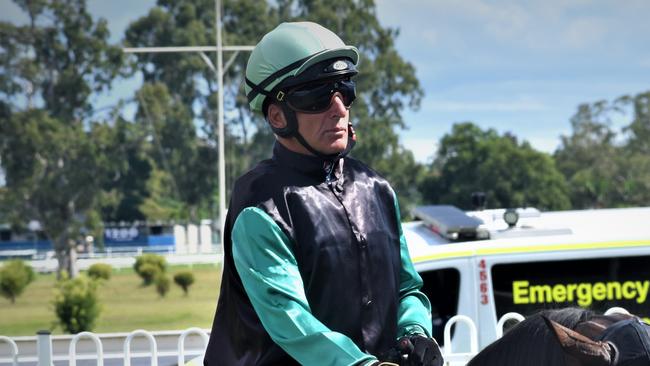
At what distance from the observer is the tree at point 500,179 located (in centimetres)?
4588

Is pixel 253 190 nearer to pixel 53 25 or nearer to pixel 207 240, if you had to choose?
pixel 53 25

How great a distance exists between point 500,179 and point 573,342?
4518 cm

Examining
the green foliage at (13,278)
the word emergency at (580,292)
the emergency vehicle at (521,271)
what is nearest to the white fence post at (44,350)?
the emergency vehicle at (521,271)

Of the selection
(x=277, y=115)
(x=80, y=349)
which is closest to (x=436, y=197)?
(x=80, y=349)

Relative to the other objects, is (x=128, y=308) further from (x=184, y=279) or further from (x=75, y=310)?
(x=75, y=310)

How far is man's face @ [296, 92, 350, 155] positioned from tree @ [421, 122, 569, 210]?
143ft

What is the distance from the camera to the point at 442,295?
6.36 m

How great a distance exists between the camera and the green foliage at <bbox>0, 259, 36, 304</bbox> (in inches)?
1035

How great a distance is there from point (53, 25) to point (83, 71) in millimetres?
2048

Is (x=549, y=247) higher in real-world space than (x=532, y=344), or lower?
lower

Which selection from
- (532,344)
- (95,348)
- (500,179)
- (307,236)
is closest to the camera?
(532,344)

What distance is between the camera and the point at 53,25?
1393 inches

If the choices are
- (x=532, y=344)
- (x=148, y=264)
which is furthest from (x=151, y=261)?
(x=532, y=344)

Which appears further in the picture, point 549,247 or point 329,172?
point 549,247
